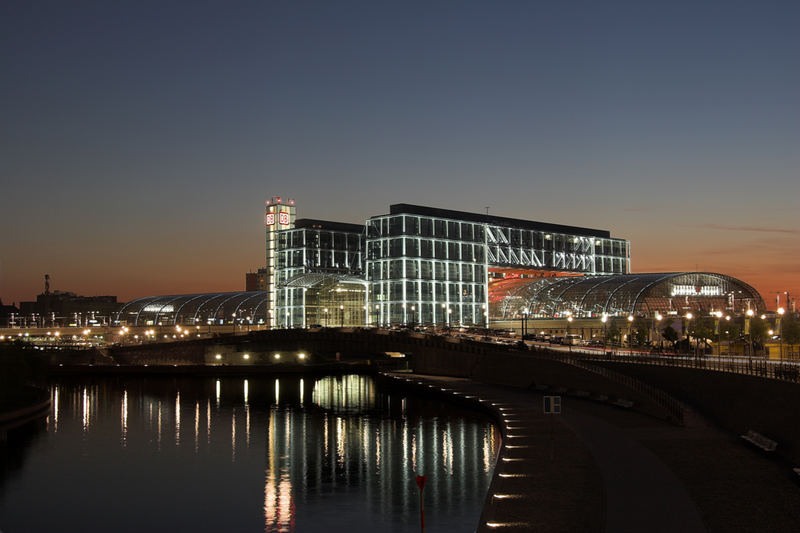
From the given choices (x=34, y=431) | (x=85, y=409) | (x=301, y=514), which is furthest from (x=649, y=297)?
(x=301, y=514)

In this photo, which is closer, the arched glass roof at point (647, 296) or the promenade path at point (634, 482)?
the promenade path at point (634, 482)

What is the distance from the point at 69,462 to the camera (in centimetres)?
6506

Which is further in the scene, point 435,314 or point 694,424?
point 435,314

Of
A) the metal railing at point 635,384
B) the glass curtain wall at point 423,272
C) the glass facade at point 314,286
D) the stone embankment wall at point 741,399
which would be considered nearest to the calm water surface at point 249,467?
the metal railing at point 635,384

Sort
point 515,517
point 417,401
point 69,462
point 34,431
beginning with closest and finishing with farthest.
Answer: point 515,517 → point 69,462 → point 34,431 → point 417,401

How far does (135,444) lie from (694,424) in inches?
1788

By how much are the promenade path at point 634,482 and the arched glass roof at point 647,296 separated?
104 metres

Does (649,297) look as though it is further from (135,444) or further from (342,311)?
(135,444)

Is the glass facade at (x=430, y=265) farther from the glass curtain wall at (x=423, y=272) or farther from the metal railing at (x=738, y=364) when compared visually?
the metal railing at (x=738, y=364)

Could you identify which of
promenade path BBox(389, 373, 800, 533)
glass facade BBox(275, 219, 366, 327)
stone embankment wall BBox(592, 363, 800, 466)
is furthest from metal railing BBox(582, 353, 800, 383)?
glass facade BBox(275, 219, 366, 327)

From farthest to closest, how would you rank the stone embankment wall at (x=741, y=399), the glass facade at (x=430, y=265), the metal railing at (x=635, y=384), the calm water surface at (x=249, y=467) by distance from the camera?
the glass facade at (x=430, y=265)
the metal railing at (x=635, y=384)
the stone embankment wall at (x=741, y=399)
the calm water surface at (x=249, y=467)

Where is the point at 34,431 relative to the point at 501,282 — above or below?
below

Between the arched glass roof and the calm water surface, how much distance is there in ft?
223

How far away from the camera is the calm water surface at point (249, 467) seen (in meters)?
45.8
